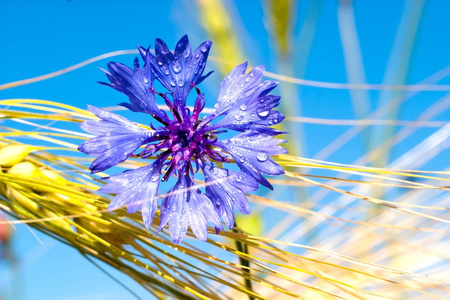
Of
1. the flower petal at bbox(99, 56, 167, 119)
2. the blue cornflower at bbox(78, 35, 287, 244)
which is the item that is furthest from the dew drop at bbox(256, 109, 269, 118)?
the flower petal at bbox(99, 56, 167, 119)

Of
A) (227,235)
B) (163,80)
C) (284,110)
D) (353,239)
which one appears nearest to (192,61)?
(163,80)

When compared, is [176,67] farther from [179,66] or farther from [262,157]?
[262,157]

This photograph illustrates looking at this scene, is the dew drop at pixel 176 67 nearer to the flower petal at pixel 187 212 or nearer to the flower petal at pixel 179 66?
the flower petal at pixel 179 66

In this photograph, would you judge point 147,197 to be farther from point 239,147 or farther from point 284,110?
point 284,110

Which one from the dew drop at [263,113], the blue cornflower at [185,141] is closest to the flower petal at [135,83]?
the blue cornflower at [185,141]

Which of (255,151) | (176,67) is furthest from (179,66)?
(255,151)

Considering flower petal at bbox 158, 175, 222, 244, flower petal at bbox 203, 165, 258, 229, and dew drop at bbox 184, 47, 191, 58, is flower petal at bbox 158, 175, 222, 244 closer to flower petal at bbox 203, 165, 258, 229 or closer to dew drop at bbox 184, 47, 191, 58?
flower petal at bbox 203, 165, 258, 229
